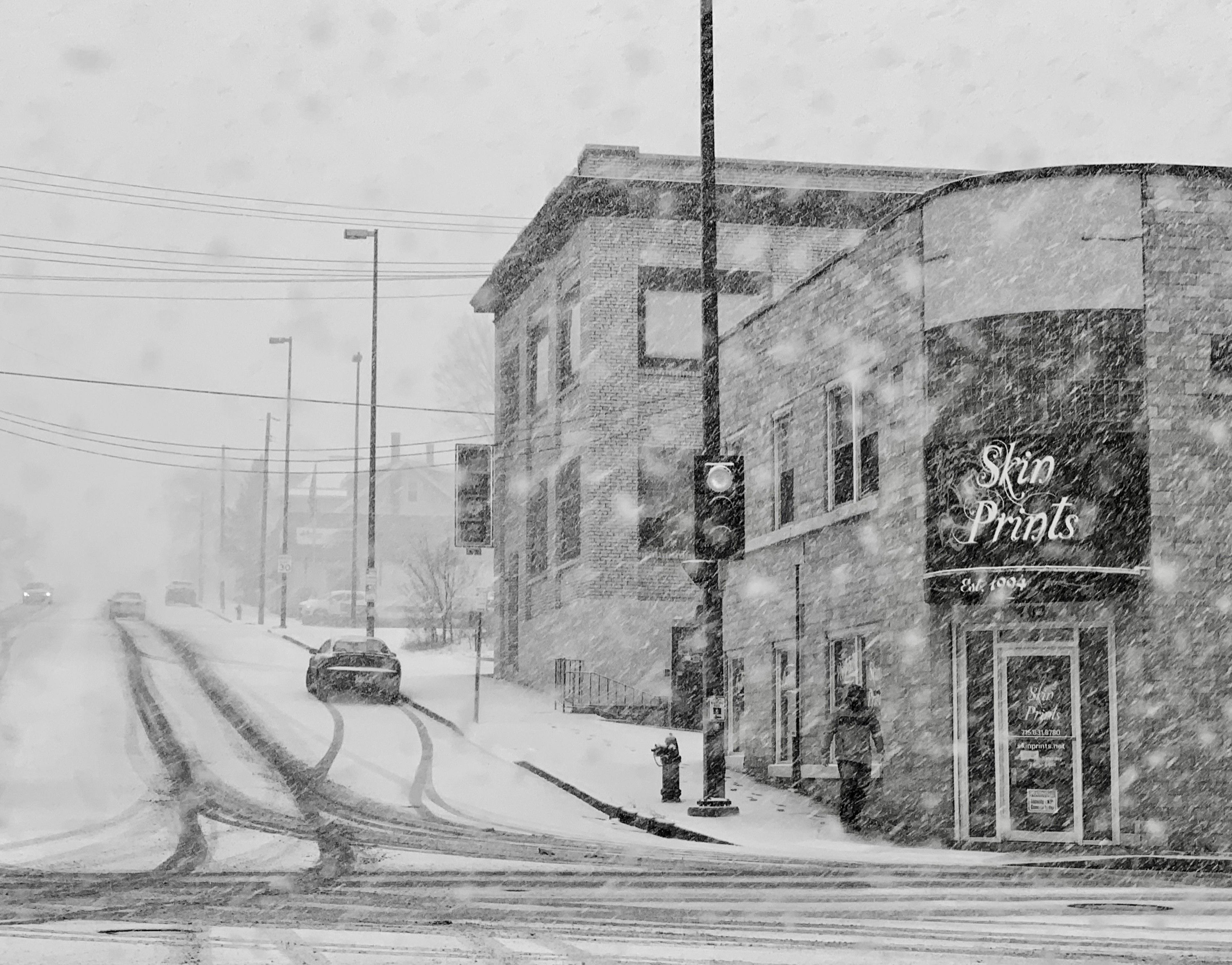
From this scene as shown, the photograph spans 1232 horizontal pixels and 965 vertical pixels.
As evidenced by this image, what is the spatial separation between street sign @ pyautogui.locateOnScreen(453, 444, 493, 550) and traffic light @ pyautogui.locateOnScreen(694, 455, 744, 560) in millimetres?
20180

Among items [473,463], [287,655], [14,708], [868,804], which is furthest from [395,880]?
[287,655]

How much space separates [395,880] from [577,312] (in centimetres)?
2367

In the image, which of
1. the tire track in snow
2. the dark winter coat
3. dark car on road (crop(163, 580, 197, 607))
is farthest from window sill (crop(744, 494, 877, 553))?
dark car on road (crop(163, 580, 197, 607))

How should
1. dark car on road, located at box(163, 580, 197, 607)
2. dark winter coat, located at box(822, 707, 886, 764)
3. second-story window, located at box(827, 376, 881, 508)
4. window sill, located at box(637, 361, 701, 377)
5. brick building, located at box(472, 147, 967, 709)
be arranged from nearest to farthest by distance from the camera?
dark winter coat, located at box(822, 707, 886, 764) → second-story window, located at box(827, 376, 881, 508) → brick building, located at box(472, 147, 967, 709) → window sill, located at box(637, 361, 701, 377) → dark car on road, located at box(163, 580, 197, 607)

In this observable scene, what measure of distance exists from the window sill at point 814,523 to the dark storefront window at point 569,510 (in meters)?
10.8

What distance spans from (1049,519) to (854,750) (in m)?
3.17

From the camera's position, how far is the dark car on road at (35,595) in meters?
73.6

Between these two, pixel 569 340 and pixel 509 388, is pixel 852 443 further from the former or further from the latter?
pixel 509 388

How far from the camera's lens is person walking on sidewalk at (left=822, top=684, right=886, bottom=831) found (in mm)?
17578

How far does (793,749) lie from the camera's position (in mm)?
22172

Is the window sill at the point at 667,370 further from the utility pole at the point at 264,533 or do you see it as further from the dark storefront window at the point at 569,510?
the utility pole at the point at 264,533

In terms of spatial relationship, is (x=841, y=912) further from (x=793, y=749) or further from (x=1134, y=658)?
(x=793, y=749)

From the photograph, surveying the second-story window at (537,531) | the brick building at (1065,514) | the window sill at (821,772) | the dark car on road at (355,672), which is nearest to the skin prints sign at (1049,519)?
the brick building at (1065,514)

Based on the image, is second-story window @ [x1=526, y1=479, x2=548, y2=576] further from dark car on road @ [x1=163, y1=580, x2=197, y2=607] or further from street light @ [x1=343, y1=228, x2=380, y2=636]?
dark car on road @ [x1=163, y1=580, x2=197, y2=607]
